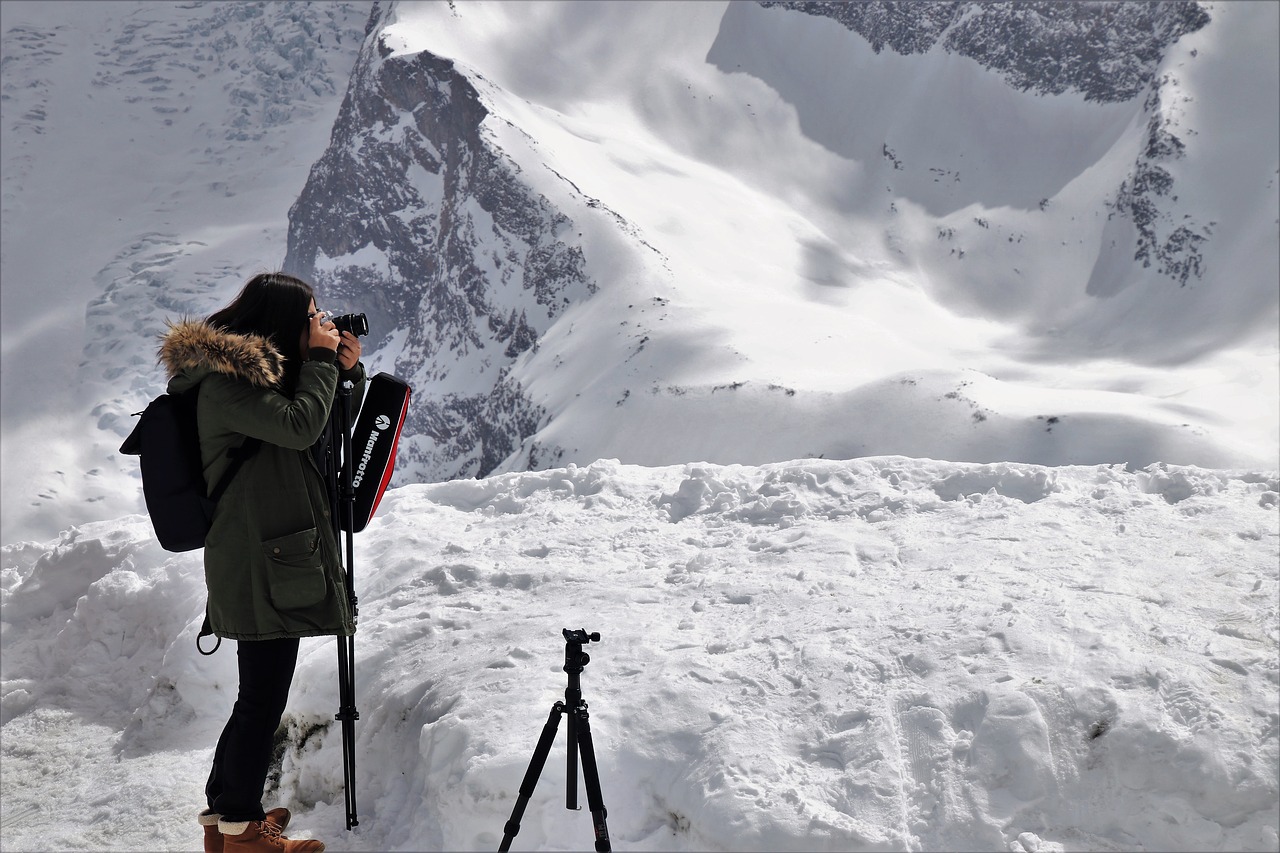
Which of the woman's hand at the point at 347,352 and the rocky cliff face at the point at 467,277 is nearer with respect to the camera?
the woman's hand at the point at 347,352

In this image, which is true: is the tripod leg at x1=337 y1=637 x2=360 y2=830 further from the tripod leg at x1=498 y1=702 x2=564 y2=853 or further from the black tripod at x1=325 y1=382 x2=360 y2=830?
the tripod leg at x1=498 y1=702 x2=564 y2=853

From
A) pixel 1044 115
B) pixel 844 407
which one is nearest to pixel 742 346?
pixel 844 407

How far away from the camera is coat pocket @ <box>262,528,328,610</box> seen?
169 inches

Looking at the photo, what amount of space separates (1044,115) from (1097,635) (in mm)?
184449

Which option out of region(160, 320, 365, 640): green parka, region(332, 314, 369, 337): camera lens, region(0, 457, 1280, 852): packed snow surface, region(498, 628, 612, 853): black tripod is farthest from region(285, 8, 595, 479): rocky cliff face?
region(160, 320, 365, 640): green parka

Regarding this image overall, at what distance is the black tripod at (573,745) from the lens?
4641 mm

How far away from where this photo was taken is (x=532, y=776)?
15.5ft

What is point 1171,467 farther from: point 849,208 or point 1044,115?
point 1044,115

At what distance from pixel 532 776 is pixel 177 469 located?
6.82 feet

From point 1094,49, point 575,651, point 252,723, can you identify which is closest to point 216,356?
point 252,723

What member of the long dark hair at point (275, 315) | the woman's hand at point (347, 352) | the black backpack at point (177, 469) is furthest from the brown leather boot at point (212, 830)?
the woman's hand at point (347, 352)

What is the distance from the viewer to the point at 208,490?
169 inches

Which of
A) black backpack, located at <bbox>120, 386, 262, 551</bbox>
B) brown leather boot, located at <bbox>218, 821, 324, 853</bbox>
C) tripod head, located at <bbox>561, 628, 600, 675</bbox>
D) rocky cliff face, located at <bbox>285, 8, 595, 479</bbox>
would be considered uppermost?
rocky cliff face, located at <bbox>285, 8, 595, 479</bbox>

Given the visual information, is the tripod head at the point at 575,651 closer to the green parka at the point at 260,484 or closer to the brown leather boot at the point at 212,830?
the green parka at the point at 260,484
